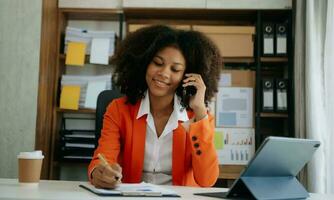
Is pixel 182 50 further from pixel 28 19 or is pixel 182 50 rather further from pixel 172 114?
pixel 28 19

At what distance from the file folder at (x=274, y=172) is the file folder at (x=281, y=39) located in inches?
72.4

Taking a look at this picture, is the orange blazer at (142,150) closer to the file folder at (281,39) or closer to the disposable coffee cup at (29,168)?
the disposable coffee cup at (29,168)

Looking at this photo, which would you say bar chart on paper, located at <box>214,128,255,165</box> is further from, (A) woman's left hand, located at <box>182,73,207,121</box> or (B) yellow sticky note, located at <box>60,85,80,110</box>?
(A) woman's left hand, located at <box>182,73,207,121</box>

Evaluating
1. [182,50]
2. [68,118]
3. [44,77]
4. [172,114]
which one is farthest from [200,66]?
[68,118]

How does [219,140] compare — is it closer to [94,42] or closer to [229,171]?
[229,171]

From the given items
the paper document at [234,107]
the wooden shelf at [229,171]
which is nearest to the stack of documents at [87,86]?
the paper document at [234,107]

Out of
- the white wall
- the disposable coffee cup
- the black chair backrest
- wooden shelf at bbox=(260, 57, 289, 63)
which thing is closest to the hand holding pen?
the disposable coffee cup

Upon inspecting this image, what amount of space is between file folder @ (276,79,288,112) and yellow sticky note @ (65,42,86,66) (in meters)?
1.40

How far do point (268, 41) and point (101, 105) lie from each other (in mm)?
1496

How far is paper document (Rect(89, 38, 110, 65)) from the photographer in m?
2.93

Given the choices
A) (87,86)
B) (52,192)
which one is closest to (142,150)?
(52,192)

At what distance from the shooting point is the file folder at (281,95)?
9.20ft

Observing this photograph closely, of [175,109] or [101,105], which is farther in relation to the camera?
[101,105]

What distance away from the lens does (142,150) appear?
4.86 ft
